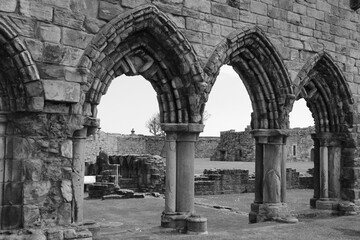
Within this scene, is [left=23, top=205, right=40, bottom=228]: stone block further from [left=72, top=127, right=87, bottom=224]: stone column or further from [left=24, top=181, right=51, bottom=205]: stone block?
[left=72, top=127, right=87, bottom=224]: stone column

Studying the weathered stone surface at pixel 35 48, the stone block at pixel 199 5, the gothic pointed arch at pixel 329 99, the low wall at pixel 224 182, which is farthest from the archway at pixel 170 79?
the low wall at pixel 224 182

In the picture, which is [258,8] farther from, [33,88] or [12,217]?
[12,217]

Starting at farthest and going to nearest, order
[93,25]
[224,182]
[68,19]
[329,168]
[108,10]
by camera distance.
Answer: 1. [224,182]
2. [329,168]
3. [108,10]
4. [93,25]
5. [68,19]

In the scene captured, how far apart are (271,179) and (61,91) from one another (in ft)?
16.0

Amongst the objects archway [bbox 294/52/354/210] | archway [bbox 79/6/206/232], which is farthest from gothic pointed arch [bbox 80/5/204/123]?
archway [bbox 294/52/354/210]

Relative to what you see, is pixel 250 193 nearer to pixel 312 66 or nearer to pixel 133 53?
pixel 312 66

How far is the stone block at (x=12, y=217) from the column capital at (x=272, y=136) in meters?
5.18

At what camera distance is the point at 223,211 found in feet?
38.6

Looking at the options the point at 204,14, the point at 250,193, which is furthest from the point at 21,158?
the point at 250,193

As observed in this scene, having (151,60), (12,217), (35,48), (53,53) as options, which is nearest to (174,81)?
(151,60)

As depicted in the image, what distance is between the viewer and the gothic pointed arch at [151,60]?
285 inches

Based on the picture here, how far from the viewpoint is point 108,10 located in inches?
284

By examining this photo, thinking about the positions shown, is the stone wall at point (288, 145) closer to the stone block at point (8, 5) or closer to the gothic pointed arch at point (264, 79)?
the gothic pointed arch at point (264, 79)

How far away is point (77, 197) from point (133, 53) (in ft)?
9.05
